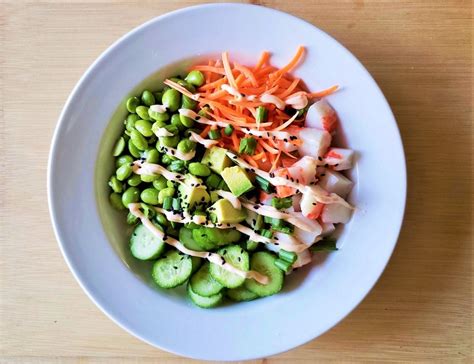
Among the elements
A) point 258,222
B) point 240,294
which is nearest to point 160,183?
point 258,222

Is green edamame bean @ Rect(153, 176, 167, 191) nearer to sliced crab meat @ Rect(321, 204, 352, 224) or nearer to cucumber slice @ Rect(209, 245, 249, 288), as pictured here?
cucumber slice @ Rect(209, 245, 249, 288)

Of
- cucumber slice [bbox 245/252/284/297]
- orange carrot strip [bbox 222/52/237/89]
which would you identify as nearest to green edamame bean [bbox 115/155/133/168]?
orange carrot strip [bbox 222/52/237/89]

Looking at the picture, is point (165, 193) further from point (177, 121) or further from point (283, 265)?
point (283, 265)

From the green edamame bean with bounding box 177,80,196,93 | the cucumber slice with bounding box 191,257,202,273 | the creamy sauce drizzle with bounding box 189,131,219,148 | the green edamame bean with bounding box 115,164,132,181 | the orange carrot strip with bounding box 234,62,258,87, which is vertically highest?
the orange carrot strip with bounding box 234,62,258,87

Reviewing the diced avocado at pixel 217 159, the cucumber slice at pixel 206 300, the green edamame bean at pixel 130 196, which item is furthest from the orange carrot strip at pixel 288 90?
the cucumber slice at pixel 206 300

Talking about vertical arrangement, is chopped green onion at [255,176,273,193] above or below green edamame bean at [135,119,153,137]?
below

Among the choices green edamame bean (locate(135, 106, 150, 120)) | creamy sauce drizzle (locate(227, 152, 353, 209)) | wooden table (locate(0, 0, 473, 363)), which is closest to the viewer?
creamy sauce drizzle (locate(227, 152, 353, 209))
